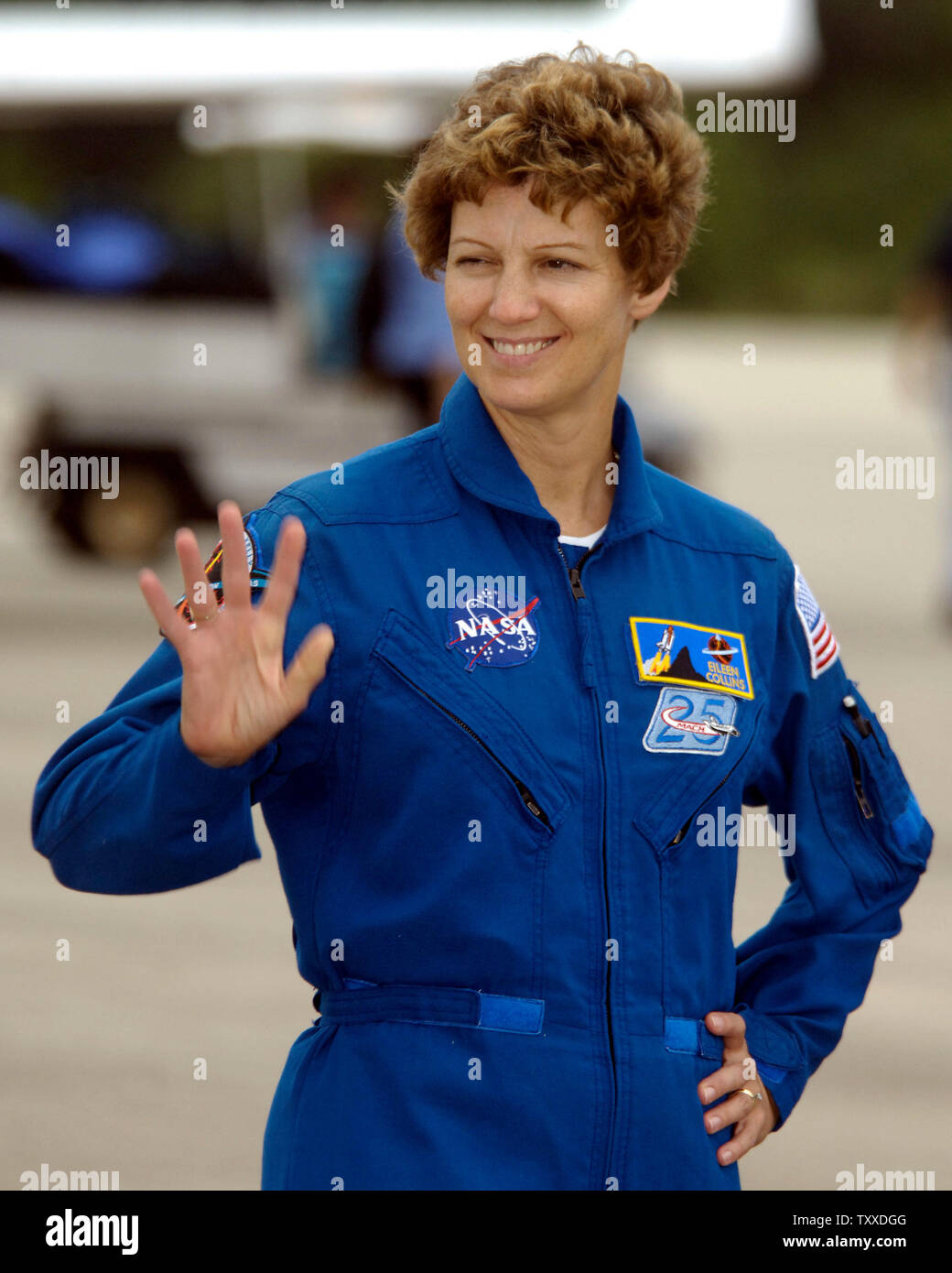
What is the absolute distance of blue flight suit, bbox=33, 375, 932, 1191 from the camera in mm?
2227

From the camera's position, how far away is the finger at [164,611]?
2.09 meters

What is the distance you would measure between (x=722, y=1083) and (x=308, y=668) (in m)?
0.75

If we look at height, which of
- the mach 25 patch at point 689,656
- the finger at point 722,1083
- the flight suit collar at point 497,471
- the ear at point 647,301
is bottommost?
the finger at point 722,1083

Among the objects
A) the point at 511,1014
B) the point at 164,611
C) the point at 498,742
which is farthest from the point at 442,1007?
the point at 164,611

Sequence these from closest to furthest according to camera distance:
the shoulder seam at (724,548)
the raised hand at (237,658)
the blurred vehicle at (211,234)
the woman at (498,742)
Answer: the raised hand at (237,658) → the woman at (498,742) → the shoulder seam at (724,548) → the blurred vehicle at (211,234)

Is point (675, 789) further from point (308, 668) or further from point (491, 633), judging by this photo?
point (308, 668)

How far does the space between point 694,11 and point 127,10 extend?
3.93m

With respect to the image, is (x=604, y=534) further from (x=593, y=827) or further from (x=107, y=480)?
(x=107, y=480)

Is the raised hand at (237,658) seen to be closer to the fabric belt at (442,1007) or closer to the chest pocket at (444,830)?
the chest pocket at (444,830)

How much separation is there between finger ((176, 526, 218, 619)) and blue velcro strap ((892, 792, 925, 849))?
1.01 m

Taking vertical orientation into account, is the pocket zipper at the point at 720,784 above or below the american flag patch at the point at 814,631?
below

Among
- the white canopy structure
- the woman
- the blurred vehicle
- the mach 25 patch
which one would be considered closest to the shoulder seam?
the woman

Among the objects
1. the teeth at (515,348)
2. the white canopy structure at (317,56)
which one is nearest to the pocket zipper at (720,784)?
the teeth at (515,348)

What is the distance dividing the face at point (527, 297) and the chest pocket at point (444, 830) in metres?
0.37
